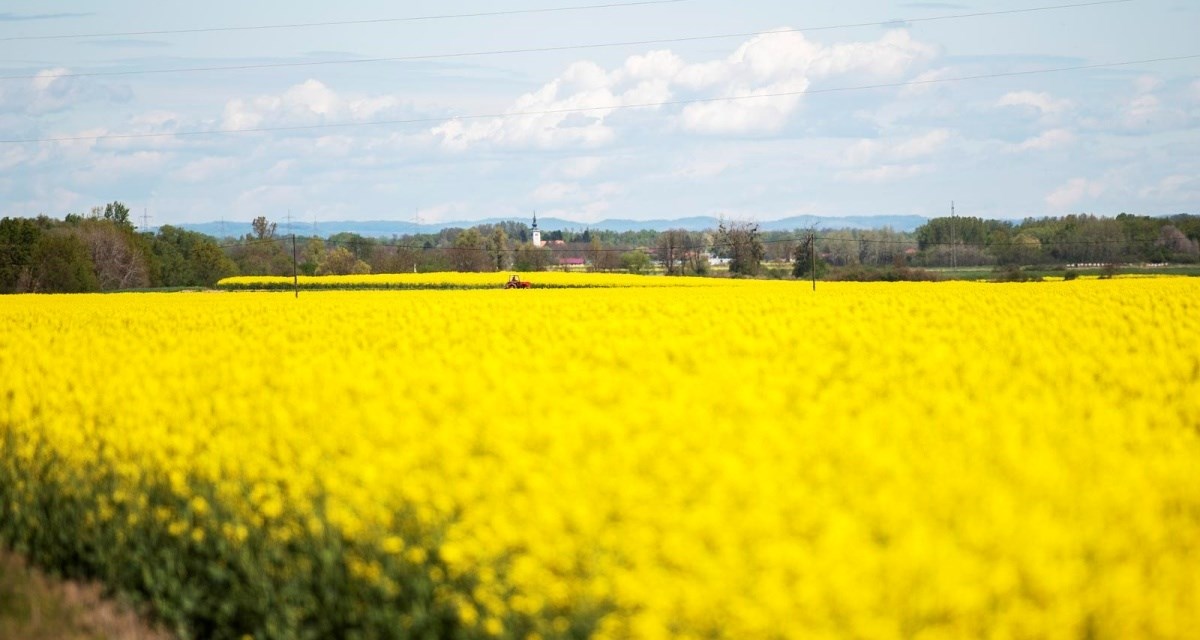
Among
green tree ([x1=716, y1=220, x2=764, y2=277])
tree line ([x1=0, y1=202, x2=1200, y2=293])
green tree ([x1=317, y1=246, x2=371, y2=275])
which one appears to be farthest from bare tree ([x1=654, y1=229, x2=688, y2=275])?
green tree ([x1=317, y1=246, x2=371, y2=275])

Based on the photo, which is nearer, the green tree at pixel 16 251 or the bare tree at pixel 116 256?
the green tree at pixel 16 251

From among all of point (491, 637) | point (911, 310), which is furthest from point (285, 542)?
point (911, 310)

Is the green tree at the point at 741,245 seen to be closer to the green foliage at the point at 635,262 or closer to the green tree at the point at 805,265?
the green tree at the point at 805,265

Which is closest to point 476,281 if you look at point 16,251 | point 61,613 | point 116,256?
point 16,251

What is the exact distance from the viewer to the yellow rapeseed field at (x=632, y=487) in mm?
6105

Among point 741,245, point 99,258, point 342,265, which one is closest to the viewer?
point 99,258

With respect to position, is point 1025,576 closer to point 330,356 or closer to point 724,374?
point 724,374

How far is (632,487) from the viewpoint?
7.25 meters

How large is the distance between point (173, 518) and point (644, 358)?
5.23m

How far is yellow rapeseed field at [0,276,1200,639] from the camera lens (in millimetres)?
6105

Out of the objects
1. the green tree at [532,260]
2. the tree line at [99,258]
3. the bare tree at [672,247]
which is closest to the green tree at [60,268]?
the tree line at [99,258]

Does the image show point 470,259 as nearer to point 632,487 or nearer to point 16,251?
point 16,251

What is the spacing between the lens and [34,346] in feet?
62.0

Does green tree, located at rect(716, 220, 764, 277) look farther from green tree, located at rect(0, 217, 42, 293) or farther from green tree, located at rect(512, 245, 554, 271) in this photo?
green tree, located at rect(0, 217, 42, 293)
